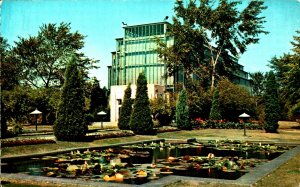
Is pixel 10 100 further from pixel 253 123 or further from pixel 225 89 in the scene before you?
pixel 253 123

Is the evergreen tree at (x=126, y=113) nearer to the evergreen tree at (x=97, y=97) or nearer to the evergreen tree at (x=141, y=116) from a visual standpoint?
the evergreen tree at (x=141, y=116)

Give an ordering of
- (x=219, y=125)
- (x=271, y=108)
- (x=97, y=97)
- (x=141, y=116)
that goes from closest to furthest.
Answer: (x=141, y=116) < (x=271, y=108) < (x=219, y=125) < (x=97, y=97)

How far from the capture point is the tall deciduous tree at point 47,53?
4425 centimetres

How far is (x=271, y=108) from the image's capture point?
3008cm

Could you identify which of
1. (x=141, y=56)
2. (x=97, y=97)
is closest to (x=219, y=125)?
(x=141, y=56)

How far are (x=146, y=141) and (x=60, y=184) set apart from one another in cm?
1264

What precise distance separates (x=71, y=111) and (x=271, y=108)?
1947 centimetres

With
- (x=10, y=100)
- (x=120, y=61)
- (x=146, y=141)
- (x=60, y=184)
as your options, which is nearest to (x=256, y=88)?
(x=120, y=61)

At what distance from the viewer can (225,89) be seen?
3862cm

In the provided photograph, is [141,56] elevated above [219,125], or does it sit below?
above

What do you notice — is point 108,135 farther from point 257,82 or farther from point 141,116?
point 257,82

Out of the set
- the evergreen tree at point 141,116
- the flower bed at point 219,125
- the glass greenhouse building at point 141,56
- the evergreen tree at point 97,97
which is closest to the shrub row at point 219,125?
the flower bed at point 219,125

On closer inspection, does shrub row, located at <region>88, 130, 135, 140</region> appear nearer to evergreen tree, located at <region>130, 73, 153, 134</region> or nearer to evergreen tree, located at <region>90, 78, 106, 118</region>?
evergreen tree, located at <region>130, 73, 153, 134</region>

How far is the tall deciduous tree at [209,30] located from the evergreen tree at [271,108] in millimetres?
10766
